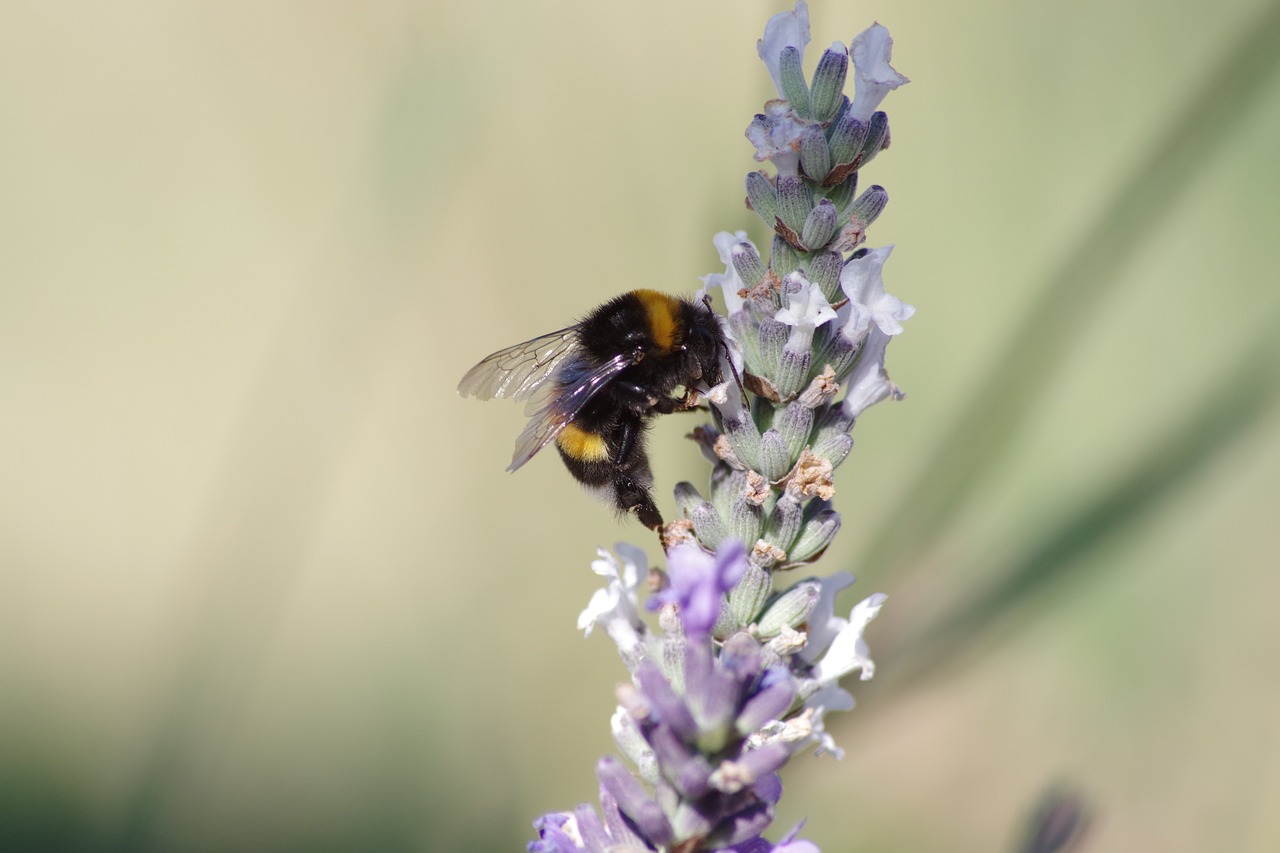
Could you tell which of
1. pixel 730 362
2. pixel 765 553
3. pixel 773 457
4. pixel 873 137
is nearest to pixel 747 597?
pixel 765 553

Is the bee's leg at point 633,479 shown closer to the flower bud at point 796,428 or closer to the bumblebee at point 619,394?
the bumblebee at point 619,394

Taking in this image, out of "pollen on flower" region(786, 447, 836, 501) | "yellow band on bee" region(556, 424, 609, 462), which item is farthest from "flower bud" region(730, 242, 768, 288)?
"yellow band on bee" region(556, 424, 609, 462)

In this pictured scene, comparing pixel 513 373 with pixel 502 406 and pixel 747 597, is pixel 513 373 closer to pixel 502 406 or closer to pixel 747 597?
pixel 747 597

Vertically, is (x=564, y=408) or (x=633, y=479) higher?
(x=564, y=408)

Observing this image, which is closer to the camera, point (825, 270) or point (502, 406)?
point (825, 270)

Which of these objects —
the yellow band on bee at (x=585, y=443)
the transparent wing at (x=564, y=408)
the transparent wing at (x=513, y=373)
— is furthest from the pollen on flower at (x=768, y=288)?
the transparent wing at (x=513, y=373)

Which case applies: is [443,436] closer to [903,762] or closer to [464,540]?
[464,540]

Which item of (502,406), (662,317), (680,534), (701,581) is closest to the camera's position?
(701,581)
